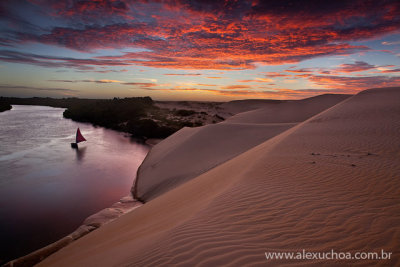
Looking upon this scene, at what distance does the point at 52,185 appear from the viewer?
→ 13367 millimetres

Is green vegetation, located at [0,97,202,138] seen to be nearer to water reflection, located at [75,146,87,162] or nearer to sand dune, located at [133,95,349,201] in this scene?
water reflection, located at [75,146,87,162]

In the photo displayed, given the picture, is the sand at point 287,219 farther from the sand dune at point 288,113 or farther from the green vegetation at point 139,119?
the sand dune at point 288,113

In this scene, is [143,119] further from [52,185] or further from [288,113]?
[288,113]

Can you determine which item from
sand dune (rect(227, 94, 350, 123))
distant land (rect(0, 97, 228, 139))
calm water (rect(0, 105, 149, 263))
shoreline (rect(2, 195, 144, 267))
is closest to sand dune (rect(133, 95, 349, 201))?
shoreline (rect(2, 195, 144, 267))

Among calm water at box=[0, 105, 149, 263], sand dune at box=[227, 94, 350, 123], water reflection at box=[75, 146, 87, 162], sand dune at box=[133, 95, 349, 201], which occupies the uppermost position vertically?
sand dune at box=[227, 94, 350, 123]

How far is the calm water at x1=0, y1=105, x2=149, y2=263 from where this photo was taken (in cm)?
875

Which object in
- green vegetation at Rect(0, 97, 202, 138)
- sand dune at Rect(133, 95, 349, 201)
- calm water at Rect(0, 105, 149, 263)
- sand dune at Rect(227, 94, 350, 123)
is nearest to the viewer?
calm water at Rect(0, 105, 149, 263)

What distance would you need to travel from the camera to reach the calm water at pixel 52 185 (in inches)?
344

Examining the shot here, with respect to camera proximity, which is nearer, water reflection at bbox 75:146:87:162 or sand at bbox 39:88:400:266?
sand at bbox 39:88:400:266

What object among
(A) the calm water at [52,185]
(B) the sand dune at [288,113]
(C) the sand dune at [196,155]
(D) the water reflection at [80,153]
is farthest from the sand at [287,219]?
(B) the sand dune at [288,113]

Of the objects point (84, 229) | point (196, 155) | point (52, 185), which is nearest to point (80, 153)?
point (52, 185)

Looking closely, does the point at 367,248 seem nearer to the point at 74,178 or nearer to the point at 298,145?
the point at 298,145

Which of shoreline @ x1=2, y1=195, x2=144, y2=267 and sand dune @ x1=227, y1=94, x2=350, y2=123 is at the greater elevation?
sand dune @ x1=227, y1=94, x2=350, y2=123

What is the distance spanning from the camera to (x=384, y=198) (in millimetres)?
3547
